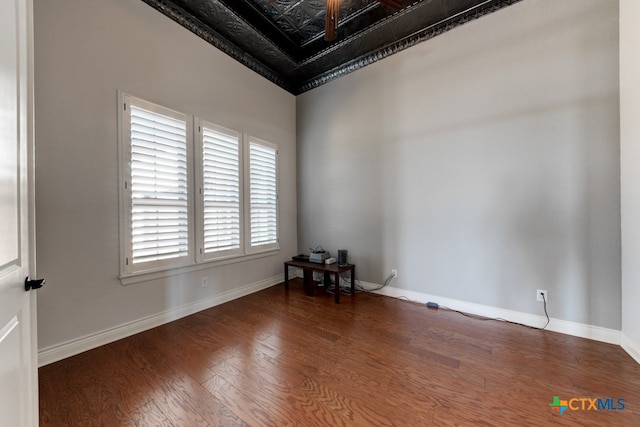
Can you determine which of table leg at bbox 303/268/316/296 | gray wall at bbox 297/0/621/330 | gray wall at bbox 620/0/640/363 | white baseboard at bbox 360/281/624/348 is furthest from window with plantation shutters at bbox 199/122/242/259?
gray wall at bbox 620/0/640/363

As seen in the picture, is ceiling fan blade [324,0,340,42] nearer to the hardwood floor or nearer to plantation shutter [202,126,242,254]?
plantation shutter [202,126,242,254]

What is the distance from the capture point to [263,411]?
1.33 meters

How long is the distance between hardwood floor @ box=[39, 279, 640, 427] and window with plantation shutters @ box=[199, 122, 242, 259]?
35.8 inches

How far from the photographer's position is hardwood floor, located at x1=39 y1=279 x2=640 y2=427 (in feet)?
4.25

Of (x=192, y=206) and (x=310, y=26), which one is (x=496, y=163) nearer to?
(x=310, y=26)

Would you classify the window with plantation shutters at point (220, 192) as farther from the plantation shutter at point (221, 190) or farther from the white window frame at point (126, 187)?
the white window frame at point (126, 187)

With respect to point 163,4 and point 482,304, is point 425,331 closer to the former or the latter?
point 482,304

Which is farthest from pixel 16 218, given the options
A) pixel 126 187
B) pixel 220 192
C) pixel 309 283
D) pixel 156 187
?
pixel 309 283

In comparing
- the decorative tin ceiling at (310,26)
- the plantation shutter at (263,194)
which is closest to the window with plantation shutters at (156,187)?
the plantation shutter at (263,194)

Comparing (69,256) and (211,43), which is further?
(211,43)

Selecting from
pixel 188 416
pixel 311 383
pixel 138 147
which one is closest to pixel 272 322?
pixel 311 383

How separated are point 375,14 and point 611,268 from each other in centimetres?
333

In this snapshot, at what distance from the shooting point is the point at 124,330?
2104 millimetres

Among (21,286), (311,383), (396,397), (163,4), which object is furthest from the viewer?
(163,4)
